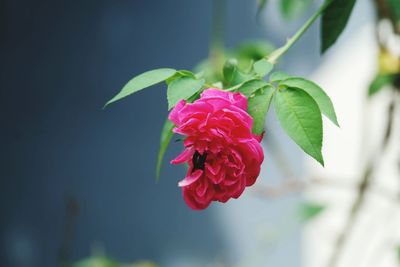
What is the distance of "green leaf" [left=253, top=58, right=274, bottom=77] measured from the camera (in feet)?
2.10

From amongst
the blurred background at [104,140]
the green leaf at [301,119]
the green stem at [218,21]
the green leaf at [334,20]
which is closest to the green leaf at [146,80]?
the green leaf at [301,119]

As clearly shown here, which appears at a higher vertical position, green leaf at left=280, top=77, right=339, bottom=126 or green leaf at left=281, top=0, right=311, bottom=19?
green leaf at left=281, top=0, right=311, bottom=19

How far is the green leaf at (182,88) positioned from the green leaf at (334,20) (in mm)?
229

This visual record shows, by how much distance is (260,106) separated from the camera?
0.60 meters

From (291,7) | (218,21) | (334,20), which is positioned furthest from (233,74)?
(218,21)

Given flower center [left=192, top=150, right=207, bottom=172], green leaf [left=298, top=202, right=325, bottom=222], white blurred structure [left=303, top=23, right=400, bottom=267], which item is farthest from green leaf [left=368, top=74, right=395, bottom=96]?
white blurred structure [left=303, top=23, right=400, bottom=267]

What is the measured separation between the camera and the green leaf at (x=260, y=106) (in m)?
0.58

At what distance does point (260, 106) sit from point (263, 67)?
0.22ft

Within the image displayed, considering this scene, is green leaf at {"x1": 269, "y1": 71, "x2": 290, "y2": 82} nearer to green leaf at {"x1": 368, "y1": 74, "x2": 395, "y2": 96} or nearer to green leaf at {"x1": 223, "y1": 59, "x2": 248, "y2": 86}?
green leaf at {"x1": 223, "y1": 59, "x2": 248, "y2": 86}

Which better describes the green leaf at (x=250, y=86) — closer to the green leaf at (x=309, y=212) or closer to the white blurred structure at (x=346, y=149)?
the green leaf at (x=309, y=212)

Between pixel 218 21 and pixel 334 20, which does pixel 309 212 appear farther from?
pixel 334 20

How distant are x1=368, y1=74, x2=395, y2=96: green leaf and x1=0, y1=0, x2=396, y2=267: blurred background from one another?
2.58ft

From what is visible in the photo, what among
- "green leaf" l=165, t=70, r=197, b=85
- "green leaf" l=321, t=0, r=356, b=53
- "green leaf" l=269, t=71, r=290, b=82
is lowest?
"green leaf" l=165, t=70, r=197, b=85

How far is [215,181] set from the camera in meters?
0.57
